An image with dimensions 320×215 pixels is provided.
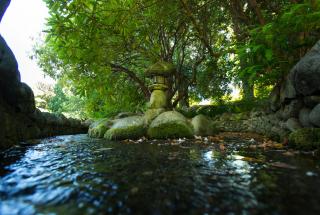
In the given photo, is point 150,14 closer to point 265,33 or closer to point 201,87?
point 265,33

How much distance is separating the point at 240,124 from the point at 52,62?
12.6 m

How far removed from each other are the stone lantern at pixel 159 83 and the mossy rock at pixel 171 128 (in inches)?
96.7

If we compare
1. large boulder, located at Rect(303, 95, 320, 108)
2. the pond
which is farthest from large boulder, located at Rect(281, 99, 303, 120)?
the pond

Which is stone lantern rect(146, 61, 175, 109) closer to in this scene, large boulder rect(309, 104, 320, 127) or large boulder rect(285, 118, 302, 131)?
large boulder rect(285, 118, 302, 131)

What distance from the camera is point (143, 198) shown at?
1.80m

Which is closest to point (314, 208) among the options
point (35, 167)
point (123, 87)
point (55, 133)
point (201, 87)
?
point (35, 167)

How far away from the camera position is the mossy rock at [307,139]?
12.5 ft

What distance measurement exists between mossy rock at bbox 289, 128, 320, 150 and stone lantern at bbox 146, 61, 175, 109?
6.32 metres

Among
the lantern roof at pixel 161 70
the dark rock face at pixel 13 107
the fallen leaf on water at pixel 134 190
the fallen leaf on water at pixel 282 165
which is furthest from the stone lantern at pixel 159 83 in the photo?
the fallen leaf on water at pixel 134 190

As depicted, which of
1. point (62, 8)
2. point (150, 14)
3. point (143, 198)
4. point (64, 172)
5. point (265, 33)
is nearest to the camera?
point (143, 198)

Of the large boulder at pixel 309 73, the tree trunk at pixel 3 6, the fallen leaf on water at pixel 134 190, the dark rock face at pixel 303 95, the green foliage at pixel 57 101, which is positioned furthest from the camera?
the green foliage at pixel 57 101

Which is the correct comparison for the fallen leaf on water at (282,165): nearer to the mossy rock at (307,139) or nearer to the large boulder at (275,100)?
the mossy rock at (307,139)

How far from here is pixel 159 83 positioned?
34.2 feet

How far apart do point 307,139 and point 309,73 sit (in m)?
1.29
